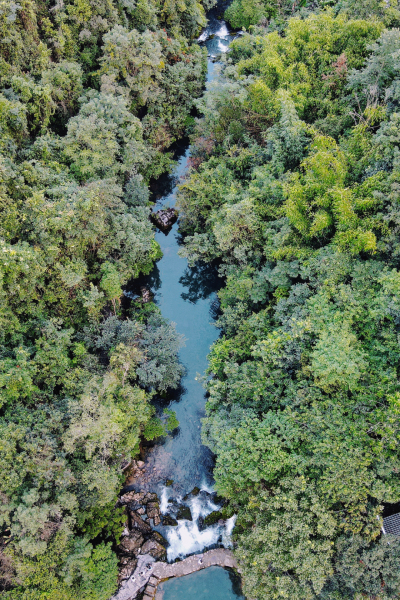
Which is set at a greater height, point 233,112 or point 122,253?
point 233,112

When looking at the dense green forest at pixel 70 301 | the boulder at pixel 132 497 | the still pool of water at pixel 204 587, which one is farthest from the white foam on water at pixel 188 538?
the dense green forest at pixel 70 301

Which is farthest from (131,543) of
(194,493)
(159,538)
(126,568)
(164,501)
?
(194,493)

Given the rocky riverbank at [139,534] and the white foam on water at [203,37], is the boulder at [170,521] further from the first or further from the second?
the white foam on water at [203,37]

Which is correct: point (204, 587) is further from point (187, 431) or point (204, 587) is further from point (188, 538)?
point (187, 431)

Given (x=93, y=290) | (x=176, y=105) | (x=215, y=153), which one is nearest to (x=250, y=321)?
(x=93, y=290)

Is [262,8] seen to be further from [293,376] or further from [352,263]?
[293,376]

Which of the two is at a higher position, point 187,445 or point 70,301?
point 70,301
